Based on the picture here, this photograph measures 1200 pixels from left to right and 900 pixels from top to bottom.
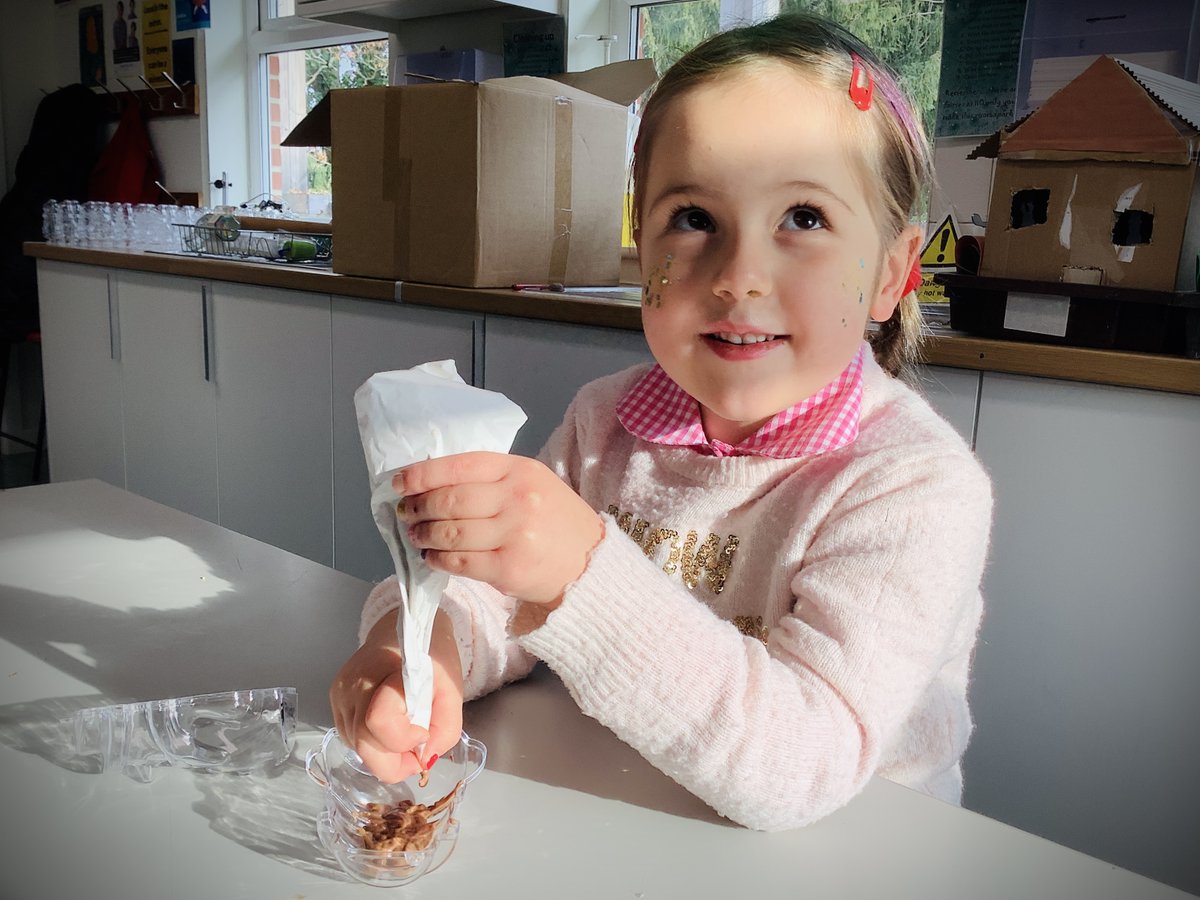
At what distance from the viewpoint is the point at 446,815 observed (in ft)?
1.71

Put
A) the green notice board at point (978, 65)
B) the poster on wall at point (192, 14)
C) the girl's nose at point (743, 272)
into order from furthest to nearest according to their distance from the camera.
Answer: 1. the poster on wall at point (192, 14)
2. the green notice board at point (978, 65)
3. the girl's nose at point (743, 272)

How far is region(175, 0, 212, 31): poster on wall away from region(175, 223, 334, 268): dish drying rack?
1.18m

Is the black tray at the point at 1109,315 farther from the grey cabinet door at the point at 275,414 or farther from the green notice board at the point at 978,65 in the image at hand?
the grey cabinet door at the point at 275,414

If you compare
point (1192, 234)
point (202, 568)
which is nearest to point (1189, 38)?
point (1192, 234)

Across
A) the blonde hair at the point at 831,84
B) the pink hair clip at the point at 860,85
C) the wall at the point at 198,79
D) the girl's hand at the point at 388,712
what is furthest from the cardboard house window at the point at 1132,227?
the wall at the point at 198,79

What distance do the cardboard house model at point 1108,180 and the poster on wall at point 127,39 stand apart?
134 inches

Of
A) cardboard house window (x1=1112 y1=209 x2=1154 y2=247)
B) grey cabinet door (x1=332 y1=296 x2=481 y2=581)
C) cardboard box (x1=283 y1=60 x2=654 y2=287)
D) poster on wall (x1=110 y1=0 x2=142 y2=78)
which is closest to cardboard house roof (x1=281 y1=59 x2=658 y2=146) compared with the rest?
cardboard box (x1=283 y1=60 x2=654 y2=287)

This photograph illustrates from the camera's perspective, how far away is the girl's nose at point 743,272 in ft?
2.26

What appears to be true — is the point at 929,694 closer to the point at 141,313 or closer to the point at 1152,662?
the point at 1152,662

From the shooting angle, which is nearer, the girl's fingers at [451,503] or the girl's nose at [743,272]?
the girl's fingers at [451,503]

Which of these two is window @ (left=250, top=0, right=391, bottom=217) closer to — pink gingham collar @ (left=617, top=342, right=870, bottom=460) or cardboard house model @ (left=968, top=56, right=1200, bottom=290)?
cardboard house model @ (left=968, top=56, right=1200, bottom=290)

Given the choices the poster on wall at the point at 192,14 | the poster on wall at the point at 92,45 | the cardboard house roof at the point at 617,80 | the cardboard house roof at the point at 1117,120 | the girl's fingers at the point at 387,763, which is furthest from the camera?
the poster on wall at the point at 92,45

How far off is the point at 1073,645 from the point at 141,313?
7.52 feet

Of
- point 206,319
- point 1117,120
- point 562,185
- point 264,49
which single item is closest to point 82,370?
point 206,319
